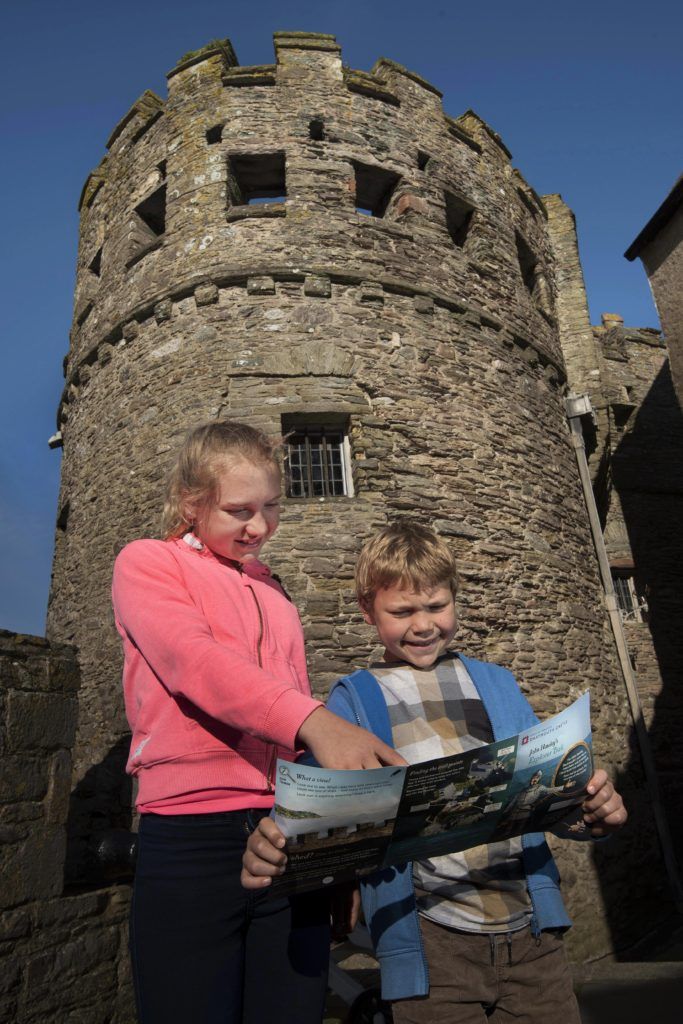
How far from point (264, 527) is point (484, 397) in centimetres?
609

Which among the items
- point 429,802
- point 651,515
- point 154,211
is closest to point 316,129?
point 154,211

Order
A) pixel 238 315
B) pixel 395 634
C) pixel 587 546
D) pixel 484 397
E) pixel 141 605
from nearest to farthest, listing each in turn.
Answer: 1. pixel 141 605
2. pixel 395 634
3. pixel 238 315
4. pixel 484 397
5. pixel 587 546

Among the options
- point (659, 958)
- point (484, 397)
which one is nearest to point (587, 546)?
point (484, 397)

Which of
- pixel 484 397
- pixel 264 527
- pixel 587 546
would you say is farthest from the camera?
pixel 587 546

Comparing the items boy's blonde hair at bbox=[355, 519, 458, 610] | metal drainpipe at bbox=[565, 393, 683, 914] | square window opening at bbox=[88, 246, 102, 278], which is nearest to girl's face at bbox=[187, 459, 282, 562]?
boy's blonde hair at bbox=[355, 519, 458, 610]

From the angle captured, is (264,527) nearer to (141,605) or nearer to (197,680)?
(141,605)

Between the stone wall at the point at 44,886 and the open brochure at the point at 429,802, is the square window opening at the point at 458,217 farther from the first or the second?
the open brochure at the point at 429,802

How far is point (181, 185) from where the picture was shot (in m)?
7.87

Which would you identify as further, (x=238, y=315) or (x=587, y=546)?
(x=587, y=546)

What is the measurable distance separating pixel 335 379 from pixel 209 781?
18.3ft

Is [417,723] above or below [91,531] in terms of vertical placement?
below

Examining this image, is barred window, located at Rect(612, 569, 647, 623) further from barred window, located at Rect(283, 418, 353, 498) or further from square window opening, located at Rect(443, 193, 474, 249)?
barred window, located at Rect(283, 418, 353, 498)

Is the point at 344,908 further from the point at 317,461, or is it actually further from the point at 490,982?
the point at 317,461

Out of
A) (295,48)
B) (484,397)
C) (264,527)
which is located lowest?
(264,527)
